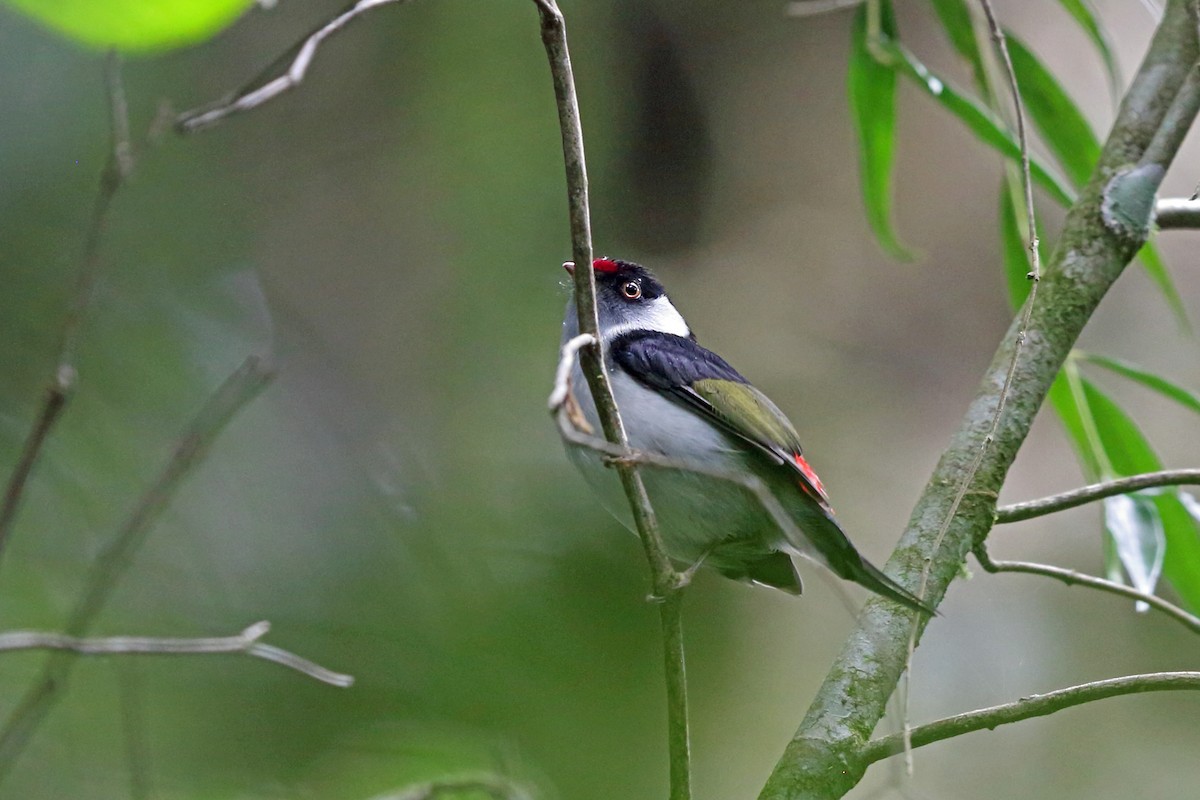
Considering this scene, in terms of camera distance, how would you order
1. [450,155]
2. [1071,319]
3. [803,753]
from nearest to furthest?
[803,753] → [1071,319] → [450,155]

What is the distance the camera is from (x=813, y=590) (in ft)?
18.6

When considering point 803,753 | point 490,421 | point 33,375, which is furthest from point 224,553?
point 803,753

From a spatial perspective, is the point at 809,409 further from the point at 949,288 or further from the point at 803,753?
the point at 803,753

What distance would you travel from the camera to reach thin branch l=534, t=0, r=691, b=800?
144 centimetres

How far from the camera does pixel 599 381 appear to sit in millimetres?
1600

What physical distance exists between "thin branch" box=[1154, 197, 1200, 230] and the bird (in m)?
0.90

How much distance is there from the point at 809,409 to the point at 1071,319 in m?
3.91

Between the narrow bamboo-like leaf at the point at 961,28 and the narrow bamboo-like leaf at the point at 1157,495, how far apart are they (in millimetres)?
922

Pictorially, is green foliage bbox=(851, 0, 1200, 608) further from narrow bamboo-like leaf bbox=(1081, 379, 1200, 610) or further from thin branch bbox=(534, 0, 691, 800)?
thin branch bbox=(534, 0, 691, 800)

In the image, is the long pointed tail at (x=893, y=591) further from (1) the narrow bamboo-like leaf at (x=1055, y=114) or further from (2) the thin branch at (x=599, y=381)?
(1) the narrow bamboo-like leaf at (x=1055, y=114)

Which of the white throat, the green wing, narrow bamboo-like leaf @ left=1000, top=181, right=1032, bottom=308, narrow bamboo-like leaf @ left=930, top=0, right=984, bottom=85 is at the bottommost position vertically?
the white throat

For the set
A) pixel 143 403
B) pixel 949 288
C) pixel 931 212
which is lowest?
pixel 143 403

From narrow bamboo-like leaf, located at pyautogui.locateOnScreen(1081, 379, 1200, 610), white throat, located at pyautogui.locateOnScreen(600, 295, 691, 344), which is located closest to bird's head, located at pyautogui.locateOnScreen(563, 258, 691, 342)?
white throat, located at pyautogui.locateOnScreen(600, 295, 691, 344)

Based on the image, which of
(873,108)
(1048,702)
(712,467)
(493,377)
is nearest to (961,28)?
(873,108)
